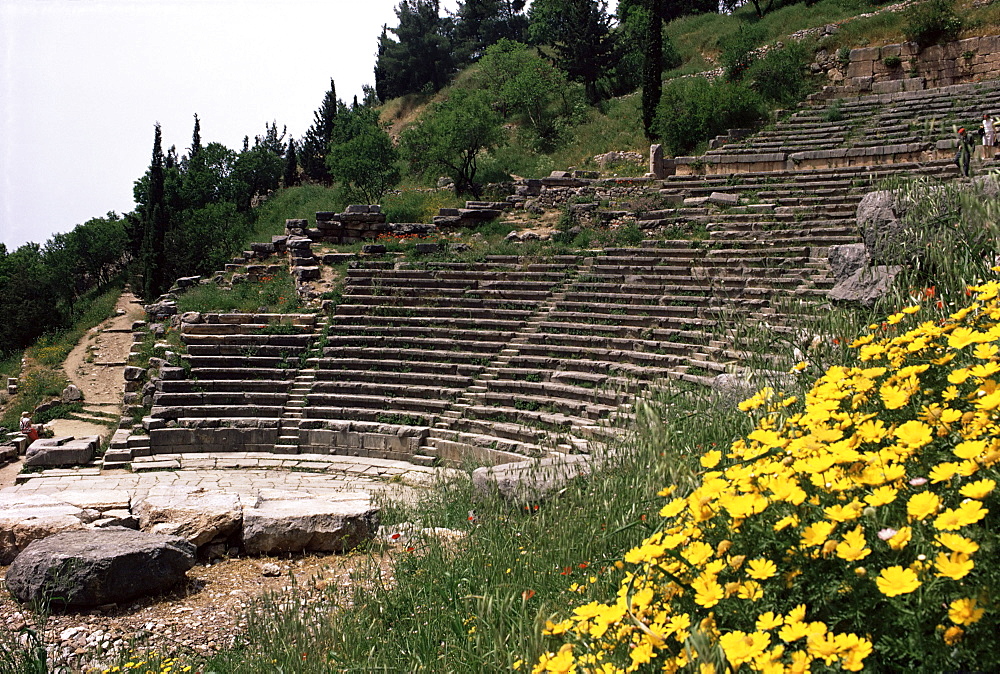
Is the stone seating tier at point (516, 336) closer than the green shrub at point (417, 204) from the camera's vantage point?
Yes

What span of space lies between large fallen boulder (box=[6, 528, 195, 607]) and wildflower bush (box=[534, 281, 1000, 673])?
14.3 feet

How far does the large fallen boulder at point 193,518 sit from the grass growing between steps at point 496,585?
8.23 ft

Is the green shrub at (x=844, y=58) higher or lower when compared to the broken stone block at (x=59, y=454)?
higher

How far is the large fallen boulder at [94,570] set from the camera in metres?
5.58

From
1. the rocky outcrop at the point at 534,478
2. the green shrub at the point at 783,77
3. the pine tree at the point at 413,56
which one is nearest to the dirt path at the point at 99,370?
the rocky outcrop at the point at 534,478

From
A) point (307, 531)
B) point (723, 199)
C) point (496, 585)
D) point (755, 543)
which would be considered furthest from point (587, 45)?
point (755, 543)

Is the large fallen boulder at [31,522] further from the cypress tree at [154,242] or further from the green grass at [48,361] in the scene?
the cypress tree at [154,242]

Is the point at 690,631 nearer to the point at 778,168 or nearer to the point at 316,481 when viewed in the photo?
the point at 316,481

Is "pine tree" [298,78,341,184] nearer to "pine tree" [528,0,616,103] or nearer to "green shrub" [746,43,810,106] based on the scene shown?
"pine tree" [528,0,616,103]

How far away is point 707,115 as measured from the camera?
25.1m

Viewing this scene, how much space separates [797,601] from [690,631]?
1.15ft

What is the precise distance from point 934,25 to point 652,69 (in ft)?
31.0

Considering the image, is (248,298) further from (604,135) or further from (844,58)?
(844,58)

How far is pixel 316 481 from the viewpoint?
12.2 m
